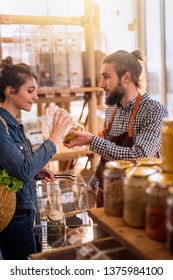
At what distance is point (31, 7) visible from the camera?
4.52 meters

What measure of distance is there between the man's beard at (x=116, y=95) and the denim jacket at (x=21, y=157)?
590mm

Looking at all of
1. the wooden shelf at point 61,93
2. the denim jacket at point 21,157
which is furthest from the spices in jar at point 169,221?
the wooden shelf at point 61,93

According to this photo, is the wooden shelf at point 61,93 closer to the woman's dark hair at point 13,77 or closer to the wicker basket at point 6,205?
the woman's dark hair at point 13,77

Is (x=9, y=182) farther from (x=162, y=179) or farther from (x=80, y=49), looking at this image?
(x=80, y=49)

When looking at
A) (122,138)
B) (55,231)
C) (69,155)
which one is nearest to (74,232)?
(55,231)

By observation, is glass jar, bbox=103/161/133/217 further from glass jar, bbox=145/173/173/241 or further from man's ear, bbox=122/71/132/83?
man's ear, bbox=122/71/132/83

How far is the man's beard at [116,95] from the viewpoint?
2.51m

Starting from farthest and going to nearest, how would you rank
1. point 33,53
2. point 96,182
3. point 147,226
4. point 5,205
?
point 33,53, point 96,182, point 5,205, point 147,226

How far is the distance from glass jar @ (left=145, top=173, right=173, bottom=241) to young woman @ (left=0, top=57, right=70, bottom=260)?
95cm

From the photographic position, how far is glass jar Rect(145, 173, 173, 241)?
1.10 meters

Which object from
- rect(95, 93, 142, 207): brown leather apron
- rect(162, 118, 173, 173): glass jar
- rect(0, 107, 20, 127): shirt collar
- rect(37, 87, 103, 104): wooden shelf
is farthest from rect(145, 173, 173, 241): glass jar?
rect(37, 87, 103, 104): wooden shelf

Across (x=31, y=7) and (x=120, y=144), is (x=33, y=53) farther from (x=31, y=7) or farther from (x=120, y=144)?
(x=31, y=7)
